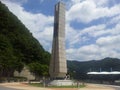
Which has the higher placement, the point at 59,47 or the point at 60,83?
the point at 59,47

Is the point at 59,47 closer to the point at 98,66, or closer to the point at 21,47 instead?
the point at 21,47

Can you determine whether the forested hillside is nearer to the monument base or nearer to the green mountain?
the green mountain

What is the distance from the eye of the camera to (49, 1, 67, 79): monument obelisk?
55.2 meters

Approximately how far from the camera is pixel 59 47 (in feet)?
182

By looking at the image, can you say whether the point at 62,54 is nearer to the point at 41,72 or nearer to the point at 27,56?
the point at 41,72

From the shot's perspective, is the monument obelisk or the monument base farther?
the monument obelisk

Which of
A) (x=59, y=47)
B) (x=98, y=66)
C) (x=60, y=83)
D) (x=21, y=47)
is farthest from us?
(x=98, y=66)

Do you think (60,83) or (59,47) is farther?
(59,47)

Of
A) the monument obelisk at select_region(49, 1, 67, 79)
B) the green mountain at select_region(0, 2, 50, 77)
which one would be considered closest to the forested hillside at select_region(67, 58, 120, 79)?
the green mountain at select_region(0, 2, 50, 77)

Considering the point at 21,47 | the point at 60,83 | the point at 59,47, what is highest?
the point at 21,47

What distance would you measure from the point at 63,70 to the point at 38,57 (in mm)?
54382

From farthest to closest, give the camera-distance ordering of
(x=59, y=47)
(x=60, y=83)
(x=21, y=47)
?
(x=21, y=47), (x=59, y=47), (x=60, y=83)

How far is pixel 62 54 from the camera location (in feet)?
184

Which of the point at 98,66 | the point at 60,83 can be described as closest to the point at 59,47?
→ the point at 60,83
